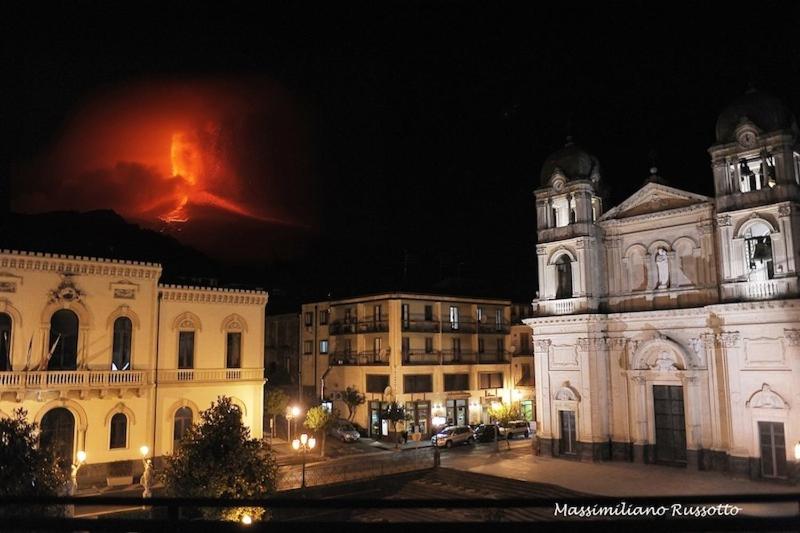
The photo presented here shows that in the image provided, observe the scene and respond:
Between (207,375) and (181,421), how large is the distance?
266cm

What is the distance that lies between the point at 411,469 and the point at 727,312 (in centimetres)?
1836

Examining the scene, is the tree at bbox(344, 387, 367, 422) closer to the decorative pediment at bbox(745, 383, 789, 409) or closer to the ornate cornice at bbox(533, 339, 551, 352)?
the ornate cornice at bbox(533, 339, 551, 352)

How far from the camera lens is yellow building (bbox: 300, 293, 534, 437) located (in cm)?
5038

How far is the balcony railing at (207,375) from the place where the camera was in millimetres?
33375

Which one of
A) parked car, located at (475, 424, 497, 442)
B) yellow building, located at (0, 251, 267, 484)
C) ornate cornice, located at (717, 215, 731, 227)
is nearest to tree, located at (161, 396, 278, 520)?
yellow building, located at (0, 251, 267, 484)

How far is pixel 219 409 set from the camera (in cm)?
2062

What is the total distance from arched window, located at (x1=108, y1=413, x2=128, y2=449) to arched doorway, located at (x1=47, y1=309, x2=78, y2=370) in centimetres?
322

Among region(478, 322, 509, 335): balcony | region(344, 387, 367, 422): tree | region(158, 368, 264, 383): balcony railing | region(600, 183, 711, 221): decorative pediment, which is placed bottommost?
region(344, 387, 367, 422): tree

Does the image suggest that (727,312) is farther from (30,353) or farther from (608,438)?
(30,353)

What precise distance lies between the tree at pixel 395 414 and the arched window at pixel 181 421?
16.9m

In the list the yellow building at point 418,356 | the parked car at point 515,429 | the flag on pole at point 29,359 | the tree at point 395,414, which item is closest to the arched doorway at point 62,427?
the flag on pole at point 29,359

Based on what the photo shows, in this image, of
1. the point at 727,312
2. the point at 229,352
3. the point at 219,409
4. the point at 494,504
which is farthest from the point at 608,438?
the point at 494,504

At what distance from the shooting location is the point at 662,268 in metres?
36.3

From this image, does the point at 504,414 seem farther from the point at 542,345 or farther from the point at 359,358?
the point at 359,358
